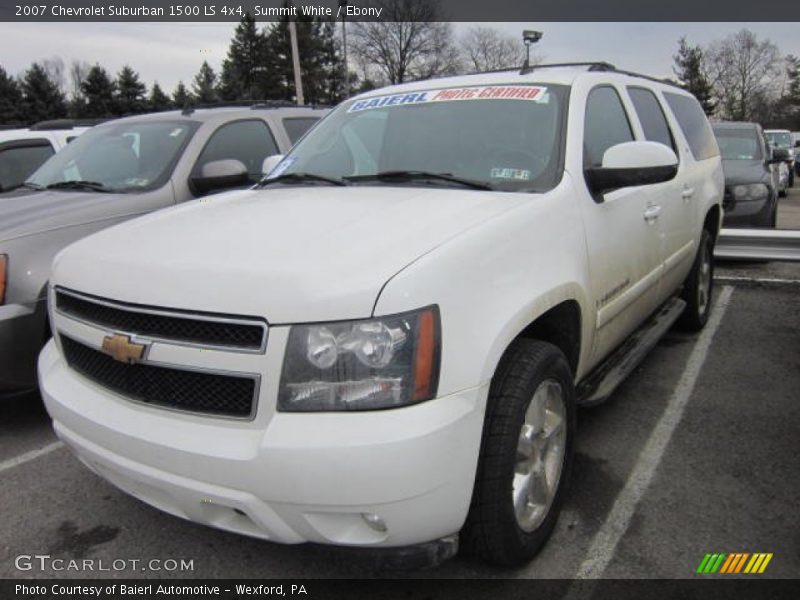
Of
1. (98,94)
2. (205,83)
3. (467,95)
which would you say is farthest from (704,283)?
(205,83)

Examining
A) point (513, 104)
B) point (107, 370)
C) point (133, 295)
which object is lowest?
point (107, 370)

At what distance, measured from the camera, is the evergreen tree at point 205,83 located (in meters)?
57.6

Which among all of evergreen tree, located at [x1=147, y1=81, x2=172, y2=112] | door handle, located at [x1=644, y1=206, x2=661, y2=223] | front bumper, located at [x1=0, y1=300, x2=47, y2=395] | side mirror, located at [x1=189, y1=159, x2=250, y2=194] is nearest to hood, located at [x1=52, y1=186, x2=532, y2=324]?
front bumper, located at [x1=0, y1=300, x2=47, y2=395]

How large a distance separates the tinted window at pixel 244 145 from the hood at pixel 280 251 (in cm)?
227

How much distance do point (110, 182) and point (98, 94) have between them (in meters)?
47.6

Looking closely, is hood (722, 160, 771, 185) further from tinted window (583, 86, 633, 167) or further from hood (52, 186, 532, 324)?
hood (52, 186, 532, 324)

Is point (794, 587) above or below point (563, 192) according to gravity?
below

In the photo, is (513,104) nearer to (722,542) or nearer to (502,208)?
(502,208)

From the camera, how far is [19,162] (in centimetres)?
656

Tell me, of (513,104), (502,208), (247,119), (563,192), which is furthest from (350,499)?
(247,119)

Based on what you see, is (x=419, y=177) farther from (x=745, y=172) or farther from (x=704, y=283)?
(x=745, y=172)

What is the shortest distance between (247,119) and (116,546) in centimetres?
375

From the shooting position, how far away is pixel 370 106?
3.75 metres

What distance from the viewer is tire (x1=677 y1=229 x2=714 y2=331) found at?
5039 mm
